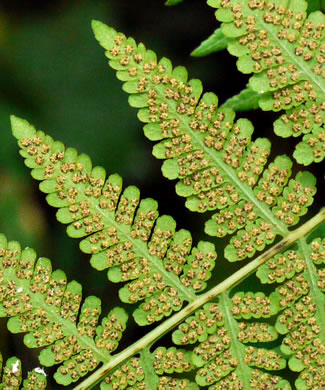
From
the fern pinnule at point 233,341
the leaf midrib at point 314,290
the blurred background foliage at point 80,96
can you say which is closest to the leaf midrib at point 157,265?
the fern pinnule at point 233,341

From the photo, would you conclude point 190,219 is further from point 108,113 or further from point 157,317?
point 157,317

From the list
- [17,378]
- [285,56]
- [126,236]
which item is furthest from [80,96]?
[17,378]

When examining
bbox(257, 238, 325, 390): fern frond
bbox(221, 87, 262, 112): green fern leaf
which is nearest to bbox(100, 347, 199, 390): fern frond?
bbox(257, 238, 325, 390): fern frond

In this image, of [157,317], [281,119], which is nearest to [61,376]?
[157,317]

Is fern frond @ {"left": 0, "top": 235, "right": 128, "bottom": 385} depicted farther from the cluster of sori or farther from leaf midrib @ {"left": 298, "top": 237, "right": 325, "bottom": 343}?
leaf midrib @ {"left": 298, "top": 237, "right": 325, "bottom": 343}

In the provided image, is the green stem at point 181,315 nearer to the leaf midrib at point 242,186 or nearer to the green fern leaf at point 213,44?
the leaf midrib at point 242,186

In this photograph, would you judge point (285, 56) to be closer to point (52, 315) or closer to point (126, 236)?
point (126, 236)
